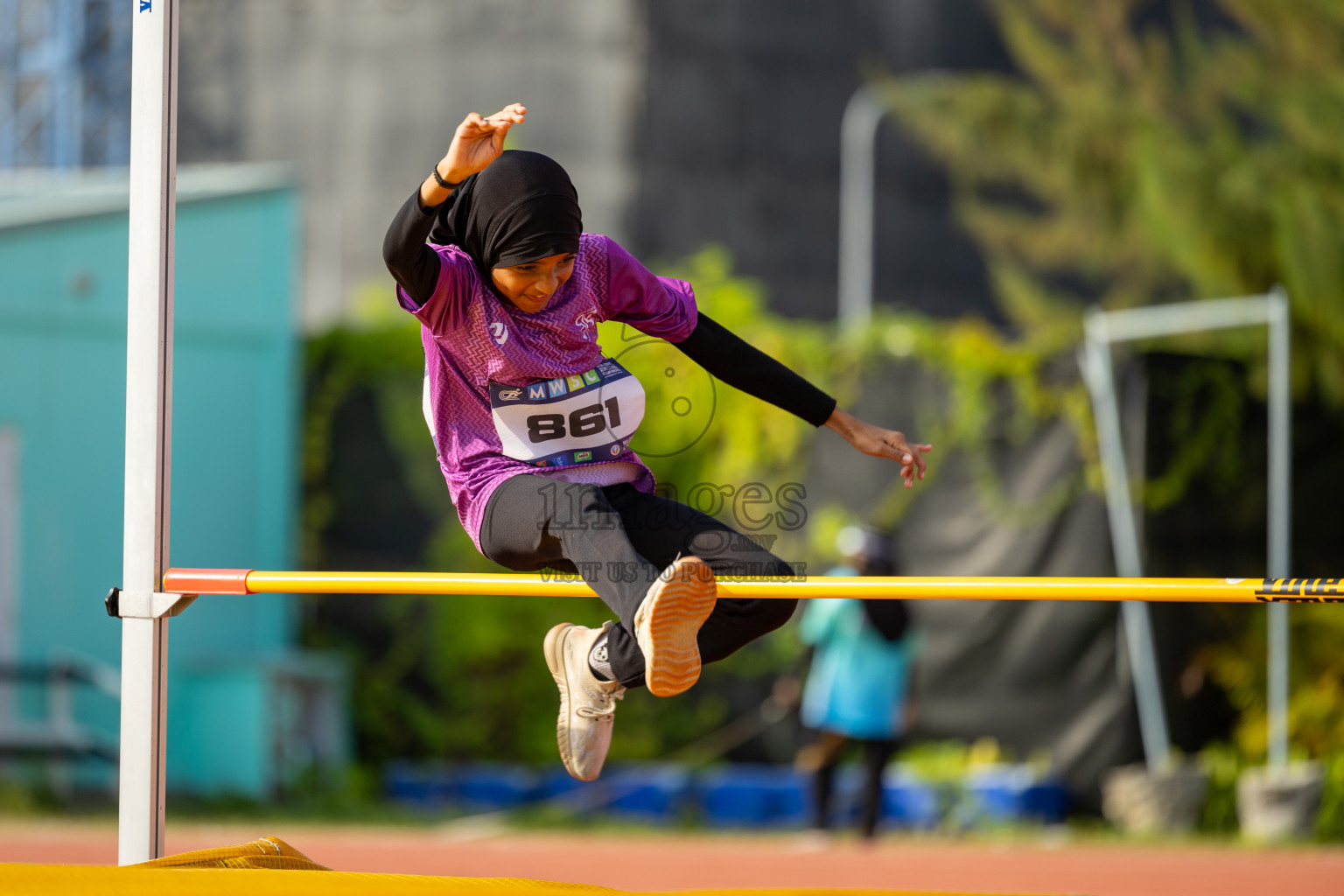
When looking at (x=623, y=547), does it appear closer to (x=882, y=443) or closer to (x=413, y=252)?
(x=413, y=252)

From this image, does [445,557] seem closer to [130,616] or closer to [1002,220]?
[130,616]

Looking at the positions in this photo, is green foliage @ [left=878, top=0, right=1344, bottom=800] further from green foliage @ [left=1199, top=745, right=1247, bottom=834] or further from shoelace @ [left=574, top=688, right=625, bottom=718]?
shoelace @ [left=574, top=688, right=625, bottom=718]

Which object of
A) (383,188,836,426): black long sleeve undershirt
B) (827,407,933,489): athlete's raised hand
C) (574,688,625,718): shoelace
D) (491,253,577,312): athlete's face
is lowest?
(574,688,625,718): shoelace

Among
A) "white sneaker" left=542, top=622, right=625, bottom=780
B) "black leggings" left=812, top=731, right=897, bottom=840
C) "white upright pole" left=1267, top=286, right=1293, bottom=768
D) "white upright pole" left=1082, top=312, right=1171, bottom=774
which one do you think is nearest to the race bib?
"white sneaker" left=542, top=622, right=625, bottom=780

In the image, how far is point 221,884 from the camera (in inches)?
119

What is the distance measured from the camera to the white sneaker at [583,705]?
3725mm

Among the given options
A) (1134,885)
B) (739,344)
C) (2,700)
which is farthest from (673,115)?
(739,344)

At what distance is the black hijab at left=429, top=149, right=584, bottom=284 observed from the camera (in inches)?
128

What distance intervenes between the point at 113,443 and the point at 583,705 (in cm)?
658

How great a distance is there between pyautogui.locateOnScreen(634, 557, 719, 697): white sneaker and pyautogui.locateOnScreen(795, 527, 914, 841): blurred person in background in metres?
4.63

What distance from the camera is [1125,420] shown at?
8.76 meters

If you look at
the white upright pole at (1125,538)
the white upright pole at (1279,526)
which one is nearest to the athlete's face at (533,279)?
the white upright pole at (1279,526)

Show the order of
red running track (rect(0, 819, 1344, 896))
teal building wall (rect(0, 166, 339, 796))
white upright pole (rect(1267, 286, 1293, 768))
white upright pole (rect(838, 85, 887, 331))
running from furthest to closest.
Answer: white upright pole (rect(838, 85, 887, 331)), teal building wall (rect(0, 166, 339, 796)), white upright pole (rect(1267, 286, 1293, 768)), red running track (rect(0, 819, 1344, 896))

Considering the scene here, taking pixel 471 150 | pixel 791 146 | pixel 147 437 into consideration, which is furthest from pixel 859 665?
pixel 791 146
